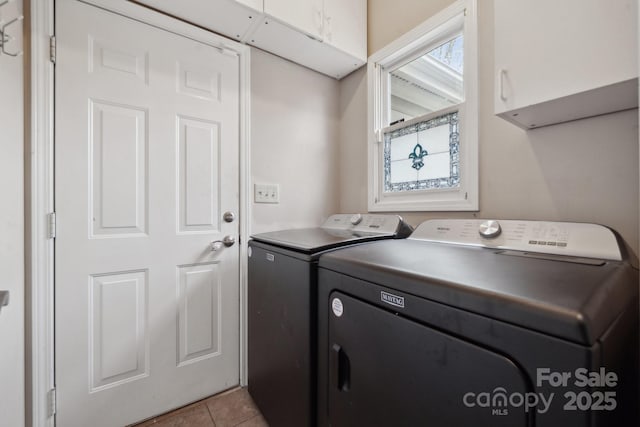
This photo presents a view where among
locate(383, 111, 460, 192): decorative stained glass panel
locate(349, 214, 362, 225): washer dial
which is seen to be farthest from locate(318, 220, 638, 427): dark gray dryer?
locate(349, 214, 362, 225): washer dial

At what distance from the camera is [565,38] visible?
814mm

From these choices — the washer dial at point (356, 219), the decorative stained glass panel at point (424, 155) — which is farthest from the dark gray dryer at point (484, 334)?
the washer dial at point (356, 219)

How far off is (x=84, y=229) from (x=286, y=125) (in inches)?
50.8

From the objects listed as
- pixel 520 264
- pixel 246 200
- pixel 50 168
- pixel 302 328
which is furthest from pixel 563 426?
pixel 50 168

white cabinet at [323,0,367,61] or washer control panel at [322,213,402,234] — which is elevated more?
white cabinet at [323,0,367,61]

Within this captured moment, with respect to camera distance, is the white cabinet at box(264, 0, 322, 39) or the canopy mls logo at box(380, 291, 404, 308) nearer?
the canopy mls logo at box(380, 291, 404, 308)

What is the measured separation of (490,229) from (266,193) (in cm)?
129

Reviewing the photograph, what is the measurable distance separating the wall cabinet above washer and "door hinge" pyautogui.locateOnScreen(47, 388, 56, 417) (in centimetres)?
192

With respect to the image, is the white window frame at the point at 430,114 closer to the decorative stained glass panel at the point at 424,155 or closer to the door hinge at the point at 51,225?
the decorative stained glass panel at the point at 424,155

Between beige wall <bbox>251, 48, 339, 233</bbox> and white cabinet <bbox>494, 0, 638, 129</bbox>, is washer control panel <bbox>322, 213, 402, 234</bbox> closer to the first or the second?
beige wall <bbox>251, 48, 339, 233</bbox>

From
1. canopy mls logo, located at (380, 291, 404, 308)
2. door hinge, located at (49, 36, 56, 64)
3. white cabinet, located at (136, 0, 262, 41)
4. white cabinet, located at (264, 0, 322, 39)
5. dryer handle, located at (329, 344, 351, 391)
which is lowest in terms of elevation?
dryer handle, located at (329, 344, 351, 391)

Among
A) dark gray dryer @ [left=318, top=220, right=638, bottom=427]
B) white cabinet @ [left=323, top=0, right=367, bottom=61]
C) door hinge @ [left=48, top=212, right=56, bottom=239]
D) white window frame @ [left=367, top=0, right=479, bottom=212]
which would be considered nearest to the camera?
dark gray dryer @ [left=318, top=220, right=638, bottom=427]

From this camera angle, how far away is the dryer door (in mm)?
528

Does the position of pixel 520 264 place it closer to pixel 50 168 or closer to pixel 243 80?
pixel 243 80
